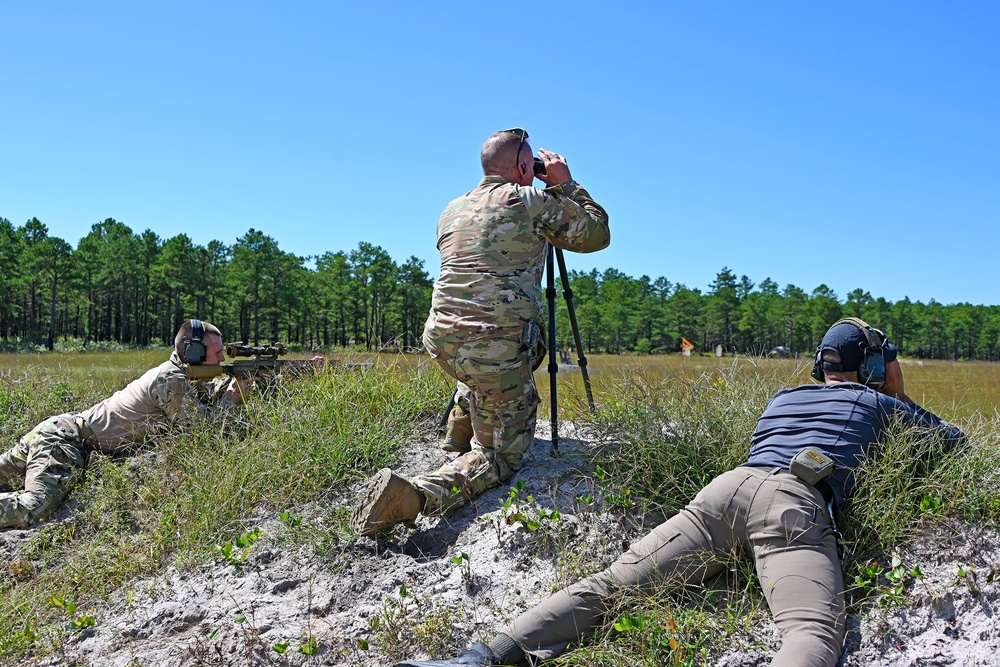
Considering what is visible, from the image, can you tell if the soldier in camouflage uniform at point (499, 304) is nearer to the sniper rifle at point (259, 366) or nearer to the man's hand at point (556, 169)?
the man's hand at point (556, 169)

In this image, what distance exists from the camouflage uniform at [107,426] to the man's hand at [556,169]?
135 inches

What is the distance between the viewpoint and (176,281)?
65.1 m

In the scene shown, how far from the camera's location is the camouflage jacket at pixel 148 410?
5.74 metres

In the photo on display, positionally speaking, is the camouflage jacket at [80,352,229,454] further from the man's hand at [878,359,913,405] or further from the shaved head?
the man's hand at [878,359,913,405]

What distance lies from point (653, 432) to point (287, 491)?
2.48 m

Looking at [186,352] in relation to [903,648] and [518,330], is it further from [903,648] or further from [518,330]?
[903,648]

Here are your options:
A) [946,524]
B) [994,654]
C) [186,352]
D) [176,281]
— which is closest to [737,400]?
[946,524]

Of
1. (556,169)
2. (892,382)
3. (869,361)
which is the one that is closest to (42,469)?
(556,169)

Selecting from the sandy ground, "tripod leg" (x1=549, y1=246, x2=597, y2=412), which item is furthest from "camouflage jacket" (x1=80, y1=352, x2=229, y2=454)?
"tripod leg" (x1=549, y1=246, x2=597, y2=412)

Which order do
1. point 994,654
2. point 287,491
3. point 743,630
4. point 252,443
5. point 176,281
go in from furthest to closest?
point 176,281 → point 252,443 → point 287,491 → point 743,630 → point 994,654

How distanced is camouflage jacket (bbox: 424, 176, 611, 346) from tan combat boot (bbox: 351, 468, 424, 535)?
1021 millimetres

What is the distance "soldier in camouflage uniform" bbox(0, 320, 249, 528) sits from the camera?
18.2 ft

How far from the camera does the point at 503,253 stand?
4449mm

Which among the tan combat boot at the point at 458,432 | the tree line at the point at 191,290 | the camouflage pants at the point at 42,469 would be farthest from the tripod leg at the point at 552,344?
the tree line at the point at 191,290
